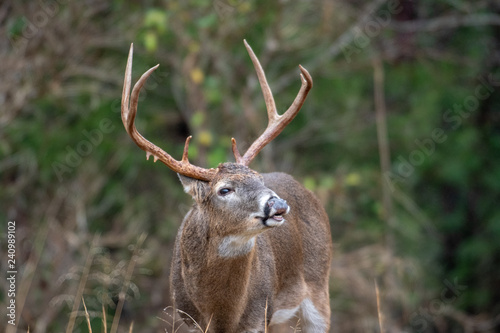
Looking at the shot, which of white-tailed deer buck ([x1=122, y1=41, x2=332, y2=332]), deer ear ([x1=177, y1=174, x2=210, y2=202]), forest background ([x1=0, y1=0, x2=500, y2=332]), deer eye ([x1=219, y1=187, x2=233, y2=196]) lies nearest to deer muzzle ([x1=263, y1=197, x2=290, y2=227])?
white-tailed deer buck ([x1=122, y1=41, x2=332, y2=332])

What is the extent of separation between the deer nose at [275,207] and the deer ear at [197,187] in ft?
1.85

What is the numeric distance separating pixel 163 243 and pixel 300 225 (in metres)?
5.86

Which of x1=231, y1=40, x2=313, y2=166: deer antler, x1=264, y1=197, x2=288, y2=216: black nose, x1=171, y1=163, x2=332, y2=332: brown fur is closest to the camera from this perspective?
x1=264, y1=197, x2=288, y2=216: black nose

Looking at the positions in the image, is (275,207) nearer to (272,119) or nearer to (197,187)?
(197,187)

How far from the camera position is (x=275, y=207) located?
493cm

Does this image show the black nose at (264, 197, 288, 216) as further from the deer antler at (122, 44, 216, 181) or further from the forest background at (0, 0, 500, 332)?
the forest background at (0, 0, 500, 332)

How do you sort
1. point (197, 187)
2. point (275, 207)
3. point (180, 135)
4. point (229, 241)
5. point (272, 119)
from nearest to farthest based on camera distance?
point (275, 207), point (229, 241), point (197, 187), point (272, 119), point (180, 135)

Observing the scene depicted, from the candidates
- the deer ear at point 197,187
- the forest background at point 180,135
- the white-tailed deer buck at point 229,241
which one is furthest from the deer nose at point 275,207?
the forest background at point 180,135

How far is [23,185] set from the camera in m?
10.7

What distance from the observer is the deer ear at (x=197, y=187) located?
541cm

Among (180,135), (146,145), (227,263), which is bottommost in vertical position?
(227,263)

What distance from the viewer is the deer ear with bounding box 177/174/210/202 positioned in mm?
5406

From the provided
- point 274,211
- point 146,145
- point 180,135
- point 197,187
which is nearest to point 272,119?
point 197,187

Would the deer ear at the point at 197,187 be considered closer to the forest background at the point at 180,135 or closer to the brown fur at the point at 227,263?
the brown fur at the point at 227,263
